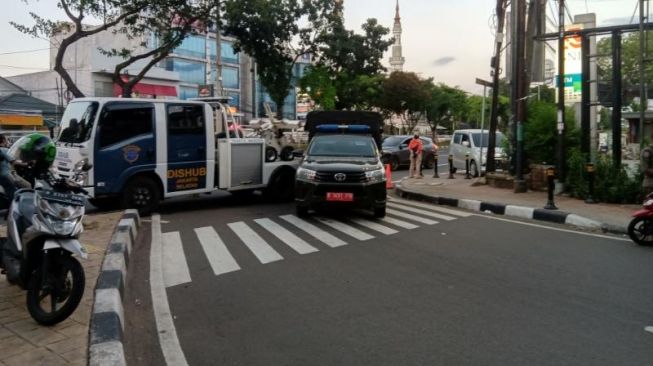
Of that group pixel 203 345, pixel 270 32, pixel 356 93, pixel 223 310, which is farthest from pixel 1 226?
pixel 356 93

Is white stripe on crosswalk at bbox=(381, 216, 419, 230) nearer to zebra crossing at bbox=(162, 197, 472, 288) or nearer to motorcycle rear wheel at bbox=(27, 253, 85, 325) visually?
zebra crossing at bbox=(162, 197, 472, 288)

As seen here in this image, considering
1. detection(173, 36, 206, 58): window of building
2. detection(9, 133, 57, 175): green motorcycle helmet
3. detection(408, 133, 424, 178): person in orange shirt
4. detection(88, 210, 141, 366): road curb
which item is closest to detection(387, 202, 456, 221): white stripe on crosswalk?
detection(88, 210, 141, 366): road curb

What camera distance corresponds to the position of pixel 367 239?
8.65m

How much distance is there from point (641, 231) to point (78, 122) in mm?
9350

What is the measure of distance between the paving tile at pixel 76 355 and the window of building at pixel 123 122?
6866mm

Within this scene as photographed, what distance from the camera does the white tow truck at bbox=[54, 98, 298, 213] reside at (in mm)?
10266

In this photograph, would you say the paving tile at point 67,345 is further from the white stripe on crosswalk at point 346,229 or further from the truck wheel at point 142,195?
the truck wheel at point 142,195

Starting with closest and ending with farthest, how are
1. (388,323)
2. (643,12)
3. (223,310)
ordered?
1. (388,323)
2. (223,310)
3. (643,12)

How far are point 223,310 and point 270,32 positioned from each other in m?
21.3

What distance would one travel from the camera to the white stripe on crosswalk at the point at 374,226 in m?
9.35

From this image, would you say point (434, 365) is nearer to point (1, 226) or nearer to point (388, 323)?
point (388, 323)

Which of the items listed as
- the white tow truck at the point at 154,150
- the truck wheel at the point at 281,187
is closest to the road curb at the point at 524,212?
the truck wheel at the point at 281,187

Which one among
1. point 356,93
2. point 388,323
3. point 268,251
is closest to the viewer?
point 388,323

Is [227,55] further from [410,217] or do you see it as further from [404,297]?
[404,297]
